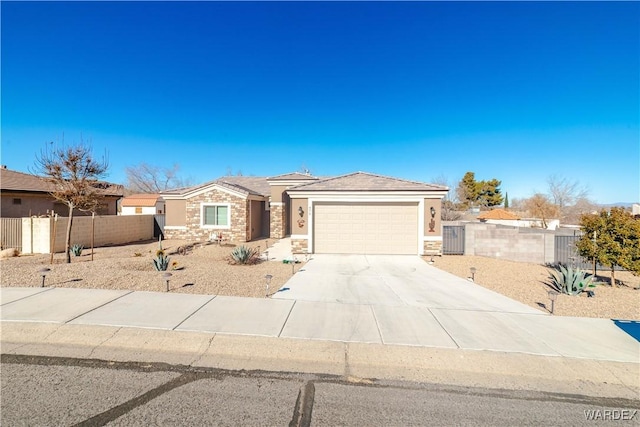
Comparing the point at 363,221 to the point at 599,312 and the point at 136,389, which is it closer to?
the point at 599,312

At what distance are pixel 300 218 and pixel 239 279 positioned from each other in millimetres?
5280

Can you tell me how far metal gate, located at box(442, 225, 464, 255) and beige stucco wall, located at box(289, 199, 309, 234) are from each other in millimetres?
6560

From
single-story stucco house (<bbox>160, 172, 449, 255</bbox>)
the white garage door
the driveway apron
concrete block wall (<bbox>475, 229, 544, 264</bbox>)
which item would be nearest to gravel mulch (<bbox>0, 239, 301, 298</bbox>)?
the driveway apron

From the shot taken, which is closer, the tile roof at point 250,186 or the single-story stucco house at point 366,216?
the single-story stucco house at point 366,216

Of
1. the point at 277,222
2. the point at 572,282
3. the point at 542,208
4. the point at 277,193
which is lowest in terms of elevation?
the point at 572,282

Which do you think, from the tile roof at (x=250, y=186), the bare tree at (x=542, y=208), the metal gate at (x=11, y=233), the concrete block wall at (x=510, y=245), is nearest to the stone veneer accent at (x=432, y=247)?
the concrete block wall at (x=510, y=245)

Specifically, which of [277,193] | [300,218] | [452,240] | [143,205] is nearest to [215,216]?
[277,193]

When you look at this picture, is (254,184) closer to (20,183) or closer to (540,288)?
(20,183)

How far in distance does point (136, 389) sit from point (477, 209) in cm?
4178

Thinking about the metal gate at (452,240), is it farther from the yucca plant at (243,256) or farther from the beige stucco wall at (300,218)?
the yucca plant at (243,256)

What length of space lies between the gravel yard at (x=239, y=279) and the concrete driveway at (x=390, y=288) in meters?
0.54

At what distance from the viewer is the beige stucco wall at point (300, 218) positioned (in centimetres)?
1255

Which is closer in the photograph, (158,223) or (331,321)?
(331,321)

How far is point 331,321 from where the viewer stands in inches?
202
